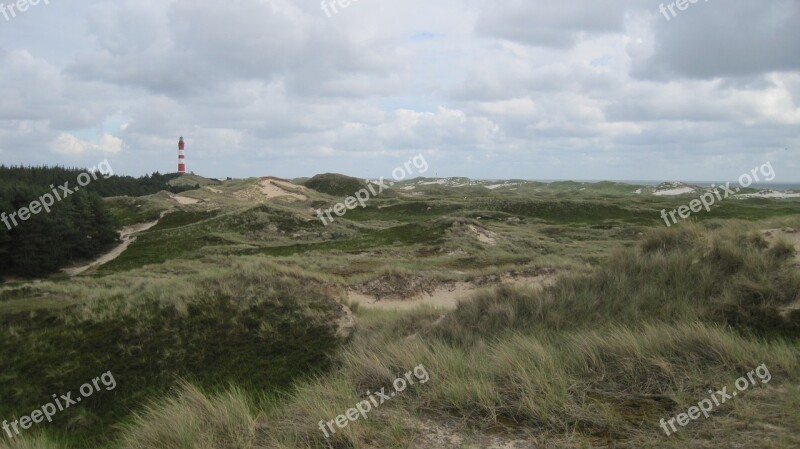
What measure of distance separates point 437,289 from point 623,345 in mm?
14195

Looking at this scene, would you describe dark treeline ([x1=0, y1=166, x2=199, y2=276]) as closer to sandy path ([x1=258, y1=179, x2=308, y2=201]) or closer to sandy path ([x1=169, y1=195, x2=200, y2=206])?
sandy path ([x1=169, y1=195, x2=200, y2=206])

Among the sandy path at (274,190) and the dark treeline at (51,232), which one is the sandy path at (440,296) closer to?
the dark treeline at (51,232)

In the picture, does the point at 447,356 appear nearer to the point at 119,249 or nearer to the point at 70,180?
the point at 119,249

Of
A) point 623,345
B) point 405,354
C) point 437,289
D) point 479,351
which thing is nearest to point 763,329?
point 623,345

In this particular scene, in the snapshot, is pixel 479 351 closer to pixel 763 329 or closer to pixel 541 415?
pixel 541 415
